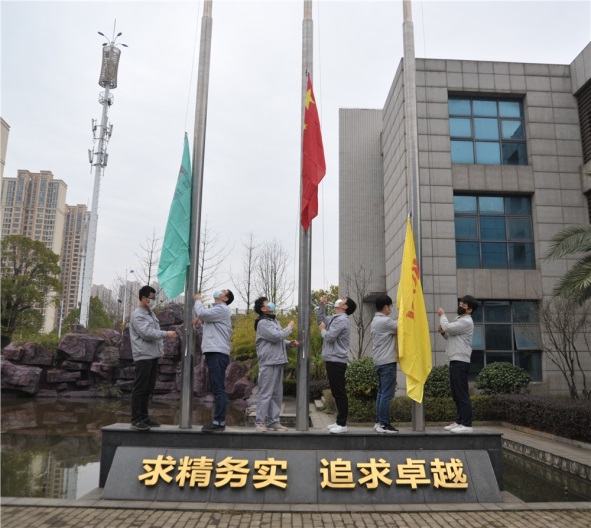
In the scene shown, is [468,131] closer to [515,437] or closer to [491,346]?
[491,346]

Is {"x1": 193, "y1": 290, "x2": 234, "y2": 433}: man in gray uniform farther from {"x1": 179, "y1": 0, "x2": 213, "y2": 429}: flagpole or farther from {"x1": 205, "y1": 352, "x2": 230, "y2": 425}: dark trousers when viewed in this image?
{"x1": 179, "y1": 0, "x2": 213, "y2": 429}: flagpole

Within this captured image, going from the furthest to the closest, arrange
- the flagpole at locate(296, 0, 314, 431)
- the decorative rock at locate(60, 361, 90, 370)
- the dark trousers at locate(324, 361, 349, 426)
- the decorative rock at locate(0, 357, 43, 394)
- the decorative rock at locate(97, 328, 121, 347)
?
the decorative rock at locate(97, 328, 121, 347), the decorative rock at locate(60, 361, 90, 370), the decorative rock at locate(0, 357, 43, 394), the flagpole at locate(296, 0, 314, 431), the dark trousers at locate(324, 361, 349, 426)

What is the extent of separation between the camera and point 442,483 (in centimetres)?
525

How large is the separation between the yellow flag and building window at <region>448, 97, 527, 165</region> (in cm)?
956

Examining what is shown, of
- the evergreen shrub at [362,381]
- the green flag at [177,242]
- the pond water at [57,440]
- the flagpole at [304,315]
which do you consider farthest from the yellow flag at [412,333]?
the evergreen shrub at [362,381]

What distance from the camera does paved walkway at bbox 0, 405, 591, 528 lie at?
4.52 m

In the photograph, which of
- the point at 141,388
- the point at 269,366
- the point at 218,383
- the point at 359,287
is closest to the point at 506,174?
the point at 359,287

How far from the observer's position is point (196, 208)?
6410mm

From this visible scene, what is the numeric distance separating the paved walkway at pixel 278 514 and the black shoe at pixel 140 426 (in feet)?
2.40

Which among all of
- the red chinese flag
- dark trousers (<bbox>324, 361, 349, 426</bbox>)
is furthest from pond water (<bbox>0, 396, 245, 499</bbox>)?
the red chinese flag

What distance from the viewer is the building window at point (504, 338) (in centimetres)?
1390

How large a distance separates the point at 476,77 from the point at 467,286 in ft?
20.6

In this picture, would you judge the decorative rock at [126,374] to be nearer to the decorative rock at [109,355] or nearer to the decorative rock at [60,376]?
the decorative rock at [109,355]

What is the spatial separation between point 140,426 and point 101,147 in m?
29.4
